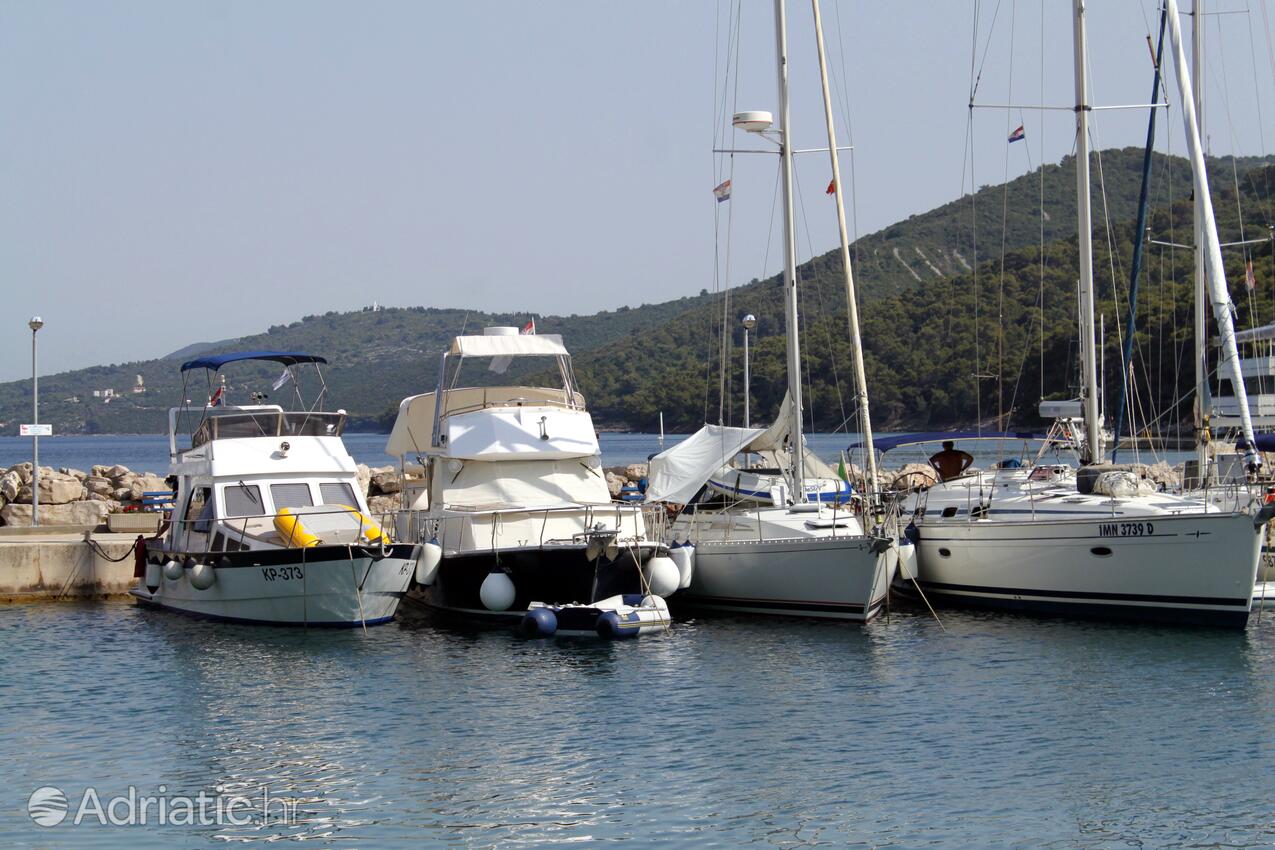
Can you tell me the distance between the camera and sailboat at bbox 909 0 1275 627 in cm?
2189

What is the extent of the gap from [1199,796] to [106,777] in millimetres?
11680

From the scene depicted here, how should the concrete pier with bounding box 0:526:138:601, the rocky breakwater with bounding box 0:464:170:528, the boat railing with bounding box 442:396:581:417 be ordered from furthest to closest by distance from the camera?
the rocky breakwater with bounding box 0:464:170:528, the boat railing with bounding box 442:396:581:417, the concrete pier with bounding box 0:526:138:601

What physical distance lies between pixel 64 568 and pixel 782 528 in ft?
47.8

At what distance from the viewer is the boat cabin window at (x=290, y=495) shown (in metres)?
24.8

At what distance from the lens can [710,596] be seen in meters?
25.1

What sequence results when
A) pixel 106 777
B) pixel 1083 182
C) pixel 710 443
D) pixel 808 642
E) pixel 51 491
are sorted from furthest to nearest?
pixel 51 491
pixel 710 443
pixel 1083 182
pixel 808 642
pixel 106 777

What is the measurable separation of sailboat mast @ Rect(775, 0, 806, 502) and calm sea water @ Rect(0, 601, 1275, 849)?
3943mm

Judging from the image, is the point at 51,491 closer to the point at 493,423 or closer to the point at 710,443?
the point at 493,423

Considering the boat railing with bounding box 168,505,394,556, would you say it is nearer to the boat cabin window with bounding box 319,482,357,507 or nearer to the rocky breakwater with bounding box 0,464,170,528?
the boat cabin window with bounding box 319,482,357,507

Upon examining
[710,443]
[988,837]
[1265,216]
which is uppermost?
[1265,216]

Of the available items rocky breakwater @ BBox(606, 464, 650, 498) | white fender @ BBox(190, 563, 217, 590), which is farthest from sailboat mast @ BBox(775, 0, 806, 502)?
rocky breakwater @ BBox(606, 464, 650, 498)

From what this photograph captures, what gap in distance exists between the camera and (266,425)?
2608 centimetres

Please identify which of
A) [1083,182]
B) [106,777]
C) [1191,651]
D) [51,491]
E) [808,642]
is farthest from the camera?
[51,491]

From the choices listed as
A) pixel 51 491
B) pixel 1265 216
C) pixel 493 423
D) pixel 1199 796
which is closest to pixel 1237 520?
pixel 1199 796
